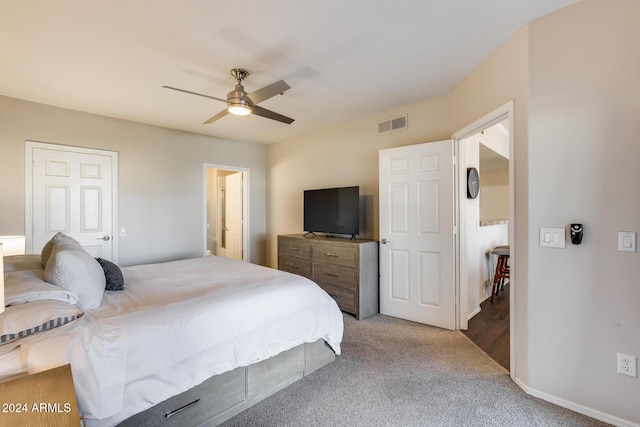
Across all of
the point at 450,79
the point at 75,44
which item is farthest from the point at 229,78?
the point at 450,79

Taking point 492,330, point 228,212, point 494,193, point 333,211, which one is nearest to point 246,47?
point 333,211

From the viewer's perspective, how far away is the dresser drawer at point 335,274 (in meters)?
3.52

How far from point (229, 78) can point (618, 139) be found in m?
3.01

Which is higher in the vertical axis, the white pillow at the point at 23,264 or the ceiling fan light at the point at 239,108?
the ceiling fan light at the point at 239,108

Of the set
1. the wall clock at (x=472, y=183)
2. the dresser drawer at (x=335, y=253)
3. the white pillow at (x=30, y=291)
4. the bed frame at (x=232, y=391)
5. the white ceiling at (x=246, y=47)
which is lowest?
the bed frame at (x=232, y=391)

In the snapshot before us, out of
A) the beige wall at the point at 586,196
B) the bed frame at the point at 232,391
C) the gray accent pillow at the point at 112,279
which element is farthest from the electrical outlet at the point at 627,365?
the gray accent pillow at the point at 112,279

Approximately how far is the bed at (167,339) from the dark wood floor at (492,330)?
150 cm

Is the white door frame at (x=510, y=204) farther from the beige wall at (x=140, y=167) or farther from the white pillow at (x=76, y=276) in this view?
the beige wall at (x=140, y=167)

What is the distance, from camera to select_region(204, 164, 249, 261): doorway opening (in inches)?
212

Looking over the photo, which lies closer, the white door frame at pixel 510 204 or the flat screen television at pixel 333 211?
the white door frame at pixel 510 204

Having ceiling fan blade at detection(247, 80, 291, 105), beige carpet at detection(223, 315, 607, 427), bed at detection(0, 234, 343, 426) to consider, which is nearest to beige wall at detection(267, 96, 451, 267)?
beige carpet at detection(223, 315, 607, 427)

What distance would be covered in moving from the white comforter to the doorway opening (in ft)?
9.53

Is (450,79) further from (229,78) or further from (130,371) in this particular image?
(130,371)

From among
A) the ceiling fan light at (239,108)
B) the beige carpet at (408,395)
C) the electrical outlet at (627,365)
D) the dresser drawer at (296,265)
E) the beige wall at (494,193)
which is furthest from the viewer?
the beige wall at (494,193)
